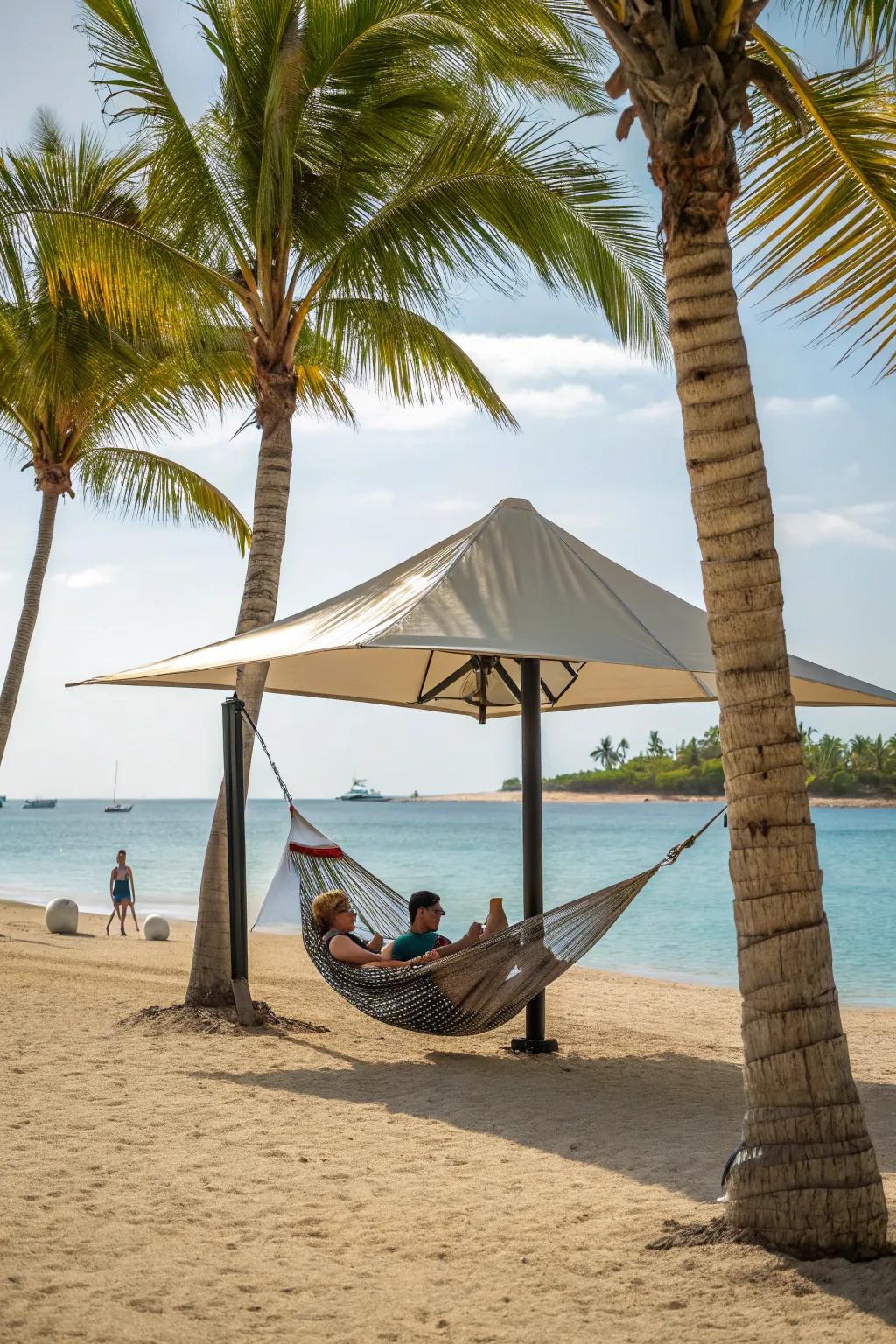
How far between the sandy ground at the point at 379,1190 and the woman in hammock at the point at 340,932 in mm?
431

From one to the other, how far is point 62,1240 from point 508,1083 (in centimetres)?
224

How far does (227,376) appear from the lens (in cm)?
836

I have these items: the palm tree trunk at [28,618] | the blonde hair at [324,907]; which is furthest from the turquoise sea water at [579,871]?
the blonde hair at [324,907]

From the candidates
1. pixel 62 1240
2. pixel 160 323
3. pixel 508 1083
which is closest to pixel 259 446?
pixel 160 323

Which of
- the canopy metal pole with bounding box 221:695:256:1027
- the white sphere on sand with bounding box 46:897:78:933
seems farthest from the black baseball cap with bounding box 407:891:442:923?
the white sphere on sand with bounding box 46:897:78:933

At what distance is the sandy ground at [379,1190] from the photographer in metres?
2.23

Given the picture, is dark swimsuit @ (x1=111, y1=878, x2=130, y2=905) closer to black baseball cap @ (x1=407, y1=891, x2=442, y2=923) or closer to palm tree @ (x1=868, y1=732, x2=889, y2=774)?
black baseball cap @ (x1=407, y1=891, x2=442, y2=923)

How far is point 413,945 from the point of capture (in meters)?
5.02

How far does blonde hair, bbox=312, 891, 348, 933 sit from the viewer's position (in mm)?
5004

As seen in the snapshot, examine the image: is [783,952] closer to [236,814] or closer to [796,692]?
[796,692]

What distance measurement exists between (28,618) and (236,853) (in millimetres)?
5884

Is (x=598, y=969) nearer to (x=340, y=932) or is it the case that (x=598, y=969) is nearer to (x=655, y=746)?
(x=340, y=932)

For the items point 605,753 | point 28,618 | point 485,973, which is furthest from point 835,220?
point 605,753

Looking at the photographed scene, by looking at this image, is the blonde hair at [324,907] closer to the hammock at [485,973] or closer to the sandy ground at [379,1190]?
the hammock at [485,973]
